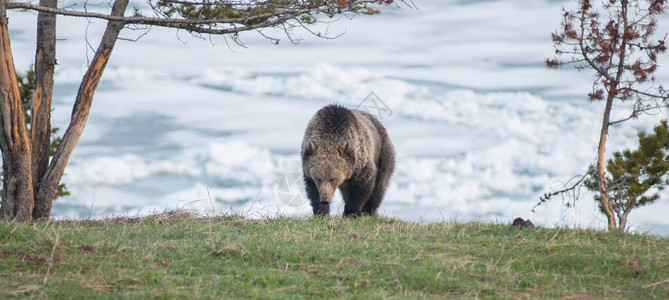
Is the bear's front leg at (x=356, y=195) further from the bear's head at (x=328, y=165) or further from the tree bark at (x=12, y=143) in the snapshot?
the tree bark at (x=12, y=143)

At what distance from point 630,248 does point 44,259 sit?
6485 millimetres

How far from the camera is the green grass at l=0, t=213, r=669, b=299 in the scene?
5789 millimetres

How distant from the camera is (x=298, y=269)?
20.6 feet

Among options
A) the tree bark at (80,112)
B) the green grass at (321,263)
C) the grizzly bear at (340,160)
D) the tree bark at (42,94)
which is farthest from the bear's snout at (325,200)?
the tree bark at (42,94)

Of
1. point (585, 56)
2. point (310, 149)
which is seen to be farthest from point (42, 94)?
point (585, 56)

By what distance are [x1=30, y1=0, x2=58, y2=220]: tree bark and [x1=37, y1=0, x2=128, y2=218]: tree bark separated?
134 mm

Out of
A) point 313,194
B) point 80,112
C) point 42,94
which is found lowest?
point 313,194

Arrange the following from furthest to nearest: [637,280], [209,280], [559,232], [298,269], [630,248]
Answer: [559,232] < [630,248] < [637,280] < [298,269] < [209,280]

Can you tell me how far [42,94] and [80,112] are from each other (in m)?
0.65

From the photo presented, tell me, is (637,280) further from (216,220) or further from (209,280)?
(216,220)

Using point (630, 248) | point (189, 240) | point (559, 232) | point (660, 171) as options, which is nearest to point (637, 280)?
point (630, 248)

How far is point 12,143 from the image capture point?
9.87 meters

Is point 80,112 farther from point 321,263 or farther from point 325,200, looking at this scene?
point 321,263

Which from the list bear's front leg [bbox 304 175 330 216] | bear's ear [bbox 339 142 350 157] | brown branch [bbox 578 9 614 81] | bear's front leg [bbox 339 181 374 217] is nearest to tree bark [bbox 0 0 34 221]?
bear's front leg [bbox 304 175 330 216]
